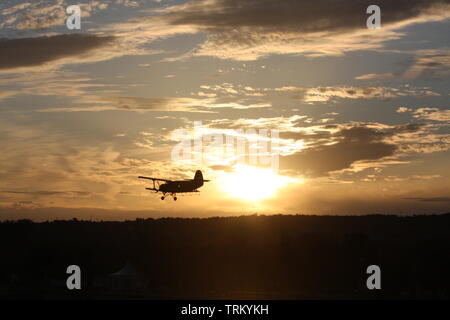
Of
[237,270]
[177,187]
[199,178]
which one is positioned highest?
[199,178]

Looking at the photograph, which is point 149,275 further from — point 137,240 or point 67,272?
point 137,240

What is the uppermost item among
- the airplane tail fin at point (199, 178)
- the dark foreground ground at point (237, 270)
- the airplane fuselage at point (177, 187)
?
the airplane tail fin at point (199, 178)

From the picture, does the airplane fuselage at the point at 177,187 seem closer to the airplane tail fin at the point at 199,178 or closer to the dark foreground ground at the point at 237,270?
the airplane tail fin at the point at 199,178

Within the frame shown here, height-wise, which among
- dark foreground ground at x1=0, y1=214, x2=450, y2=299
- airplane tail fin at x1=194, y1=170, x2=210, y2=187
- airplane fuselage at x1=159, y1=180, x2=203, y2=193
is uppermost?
airplane tail fin at x1=194, y1=170, x2=210, y2=187

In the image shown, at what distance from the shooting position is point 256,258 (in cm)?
14662

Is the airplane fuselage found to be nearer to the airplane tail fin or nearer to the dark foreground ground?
the airplane tail fin

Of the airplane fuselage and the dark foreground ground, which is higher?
the airplane fuselage

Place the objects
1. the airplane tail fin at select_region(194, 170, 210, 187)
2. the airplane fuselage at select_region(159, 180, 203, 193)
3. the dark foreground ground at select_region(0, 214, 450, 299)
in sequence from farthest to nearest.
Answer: the airplane tail fin at select_region(194, 170, 210, 187), the airplane fuselage at select_region(159, 180, 203, 193), the dark foreground ground at select_region(0, 214, 450, 299)

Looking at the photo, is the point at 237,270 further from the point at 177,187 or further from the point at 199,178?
the point at 177,187

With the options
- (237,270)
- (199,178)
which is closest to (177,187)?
(199,178)

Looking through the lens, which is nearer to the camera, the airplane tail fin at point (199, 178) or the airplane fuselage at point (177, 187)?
the airplane fuselage at point (177, 187)

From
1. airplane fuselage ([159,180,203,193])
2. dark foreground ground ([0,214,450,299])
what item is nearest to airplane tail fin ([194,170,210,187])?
airplane fuselage ([159,180,203,193])

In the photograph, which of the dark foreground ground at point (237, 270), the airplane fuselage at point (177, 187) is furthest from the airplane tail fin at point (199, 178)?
the dark foreground ground at point (237, 270)
